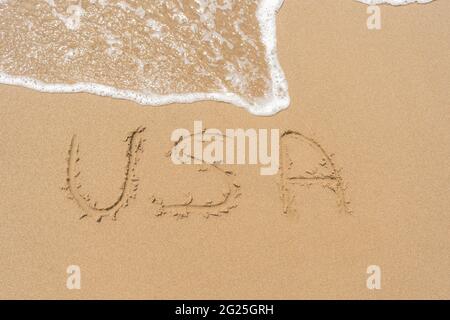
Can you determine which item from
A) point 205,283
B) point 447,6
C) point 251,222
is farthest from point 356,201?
point 447,6

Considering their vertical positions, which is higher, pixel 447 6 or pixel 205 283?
pixel 447 6

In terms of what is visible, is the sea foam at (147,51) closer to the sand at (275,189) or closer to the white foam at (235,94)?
the white foam at (235,94)

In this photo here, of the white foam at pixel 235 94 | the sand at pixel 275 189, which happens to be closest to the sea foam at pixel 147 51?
the white foam at pixel 235 94

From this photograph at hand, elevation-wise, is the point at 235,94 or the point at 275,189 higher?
the point at 235,94

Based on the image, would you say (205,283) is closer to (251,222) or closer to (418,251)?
(251,222)

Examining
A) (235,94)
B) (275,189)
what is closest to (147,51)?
(235,94)

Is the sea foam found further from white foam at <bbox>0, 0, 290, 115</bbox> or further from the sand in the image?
the sand

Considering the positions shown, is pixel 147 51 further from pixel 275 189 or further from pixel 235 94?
pixel 275 189

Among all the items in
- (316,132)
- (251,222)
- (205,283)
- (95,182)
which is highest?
(316,132)

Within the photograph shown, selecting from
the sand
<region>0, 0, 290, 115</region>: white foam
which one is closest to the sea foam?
<region>0, 0, 290, 115</region>: white foam
